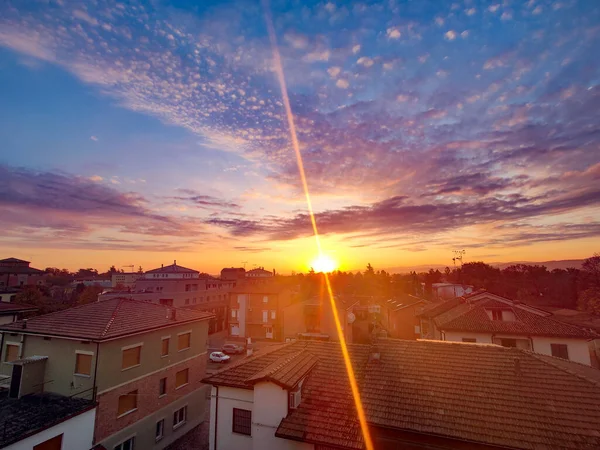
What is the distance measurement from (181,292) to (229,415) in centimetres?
4179

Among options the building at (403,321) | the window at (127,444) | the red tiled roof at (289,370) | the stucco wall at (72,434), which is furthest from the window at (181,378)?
the building at (403,321)

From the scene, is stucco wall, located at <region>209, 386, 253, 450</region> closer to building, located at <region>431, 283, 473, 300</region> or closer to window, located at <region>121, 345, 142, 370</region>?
window, located at <region>121, 345, 142, 370</region>

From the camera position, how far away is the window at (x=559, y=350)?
2583 cm

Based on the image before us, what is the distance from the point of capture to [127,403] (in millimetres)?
17297

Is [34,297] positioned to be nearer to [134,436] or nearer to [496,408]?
[134,436]

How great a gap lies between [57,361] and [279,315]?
37495 millimetres

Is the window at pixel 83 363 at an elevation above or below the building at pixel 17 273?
below

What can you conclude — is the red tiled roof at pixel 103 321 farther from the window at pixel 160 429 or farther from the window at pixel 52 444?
the window at pixel 160 429

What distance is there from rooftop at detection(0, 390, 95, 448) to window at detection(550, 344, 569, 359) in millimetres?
35279

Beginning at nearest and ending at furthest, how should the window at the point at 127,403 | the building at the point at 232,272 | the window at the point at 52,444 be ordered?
the window at the point at 52,444 → the window at the point at 127,403 → the building at the point at 232,272

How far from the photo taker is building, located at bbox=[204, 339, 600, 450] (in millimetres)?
11391

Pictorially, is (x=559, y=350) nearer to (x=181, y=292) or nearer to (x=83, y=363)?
(x=83, y=363)

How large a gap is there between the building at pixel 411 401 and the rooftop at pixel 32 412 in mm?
6683

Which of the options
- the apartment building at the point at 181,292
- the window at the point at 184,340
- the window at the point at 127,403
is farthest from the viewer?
the apartment building at the point at 181,292
